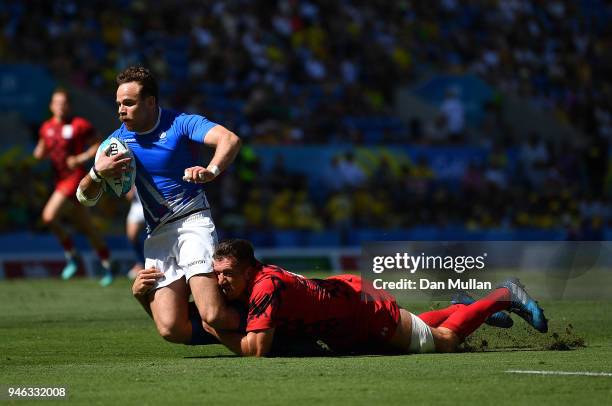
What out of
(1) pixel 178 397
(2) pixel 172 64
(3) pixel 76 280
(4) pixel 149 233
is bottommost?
(3) pixel 76 280

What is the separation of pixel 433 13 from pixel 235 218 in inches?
470

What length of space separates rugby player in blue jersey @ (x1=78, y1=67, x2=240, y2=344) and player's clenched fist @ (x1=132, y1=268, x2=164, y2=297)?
6cm

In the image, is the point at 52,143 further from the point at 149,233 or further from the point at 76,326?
the point at 149,233

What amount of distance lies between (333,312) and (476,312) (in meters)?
1.22

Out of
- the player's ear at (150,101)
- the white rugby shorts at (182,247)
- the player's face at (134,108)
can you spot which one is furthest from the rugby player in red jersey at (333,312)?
the player's ear at (150,101)

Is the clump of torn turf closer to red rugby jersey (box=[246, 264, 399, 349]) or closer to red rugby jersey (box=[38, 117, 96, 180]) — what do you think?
red rugby jersey (box=[246, 264, 399, 349])

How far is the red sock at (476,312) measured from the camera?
30.1 ft

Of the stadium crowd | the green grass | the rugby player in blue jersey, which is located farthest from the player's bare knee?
the stadium crowd

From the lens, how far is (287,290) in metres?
8.48

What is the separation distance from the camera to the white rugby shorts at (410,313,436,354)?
906cm

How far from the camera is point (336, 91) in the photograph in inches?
1137

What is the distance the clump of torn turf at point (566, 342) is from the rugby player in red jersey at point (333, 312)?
10.1 inches

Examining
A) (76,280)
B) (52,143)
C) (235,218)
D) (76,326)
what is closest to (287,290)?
(76,326)

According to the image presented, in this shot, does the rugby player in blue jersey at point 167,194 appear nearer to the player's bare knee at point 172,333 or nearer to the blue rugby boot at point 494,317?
the player's bare knee at point 172,333
